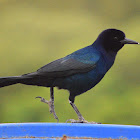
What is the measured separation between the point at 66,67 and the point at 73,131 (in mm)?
1209

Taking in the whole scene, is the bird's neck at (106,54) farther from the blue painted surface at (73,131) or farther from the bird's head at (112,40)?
the blue painted surface at (73,131)

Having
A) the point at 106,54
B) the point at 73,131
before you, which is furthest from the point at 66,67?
the point at 73,131

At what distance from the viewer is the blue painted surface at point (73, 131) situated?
4.38 m

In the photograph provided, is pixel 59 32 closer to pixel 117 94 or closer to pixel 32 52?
pixel 32 52

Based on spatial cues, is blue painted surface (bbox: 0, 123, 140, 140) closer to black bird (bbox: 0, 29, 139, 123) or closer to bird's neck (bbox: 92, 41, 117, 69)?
black bird (bbox: 0, 29, 139, 123)

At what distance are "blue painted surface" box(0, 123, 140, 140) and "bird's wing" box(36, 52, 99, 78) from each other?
3.40ft

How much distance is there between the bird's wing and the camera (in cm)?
541

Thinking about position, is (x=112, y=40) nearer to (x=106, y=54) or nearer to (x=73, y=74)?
(x=106, y=54)

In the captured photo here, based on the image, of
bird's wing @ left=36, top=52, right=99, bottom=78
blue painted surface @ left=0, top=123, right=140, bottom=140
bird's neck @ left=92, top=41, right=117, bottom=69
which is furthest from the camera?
bird's neck @ left=92, top=41, right=117, bottom=69

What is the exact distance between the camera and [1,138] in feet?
14.4

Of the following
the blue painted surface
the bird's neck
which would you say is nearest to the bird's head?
the bird's neck

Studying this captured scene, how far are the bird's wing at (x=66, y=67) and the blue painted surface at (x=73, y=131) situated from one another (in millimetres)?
1037

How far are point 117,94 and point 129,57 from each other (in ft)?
5.45

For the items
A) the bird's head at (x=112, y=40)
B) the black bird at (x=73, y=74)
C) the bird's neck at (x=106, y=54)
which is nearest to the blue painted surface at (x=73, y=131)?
the black bird at (x=73, y=74)
